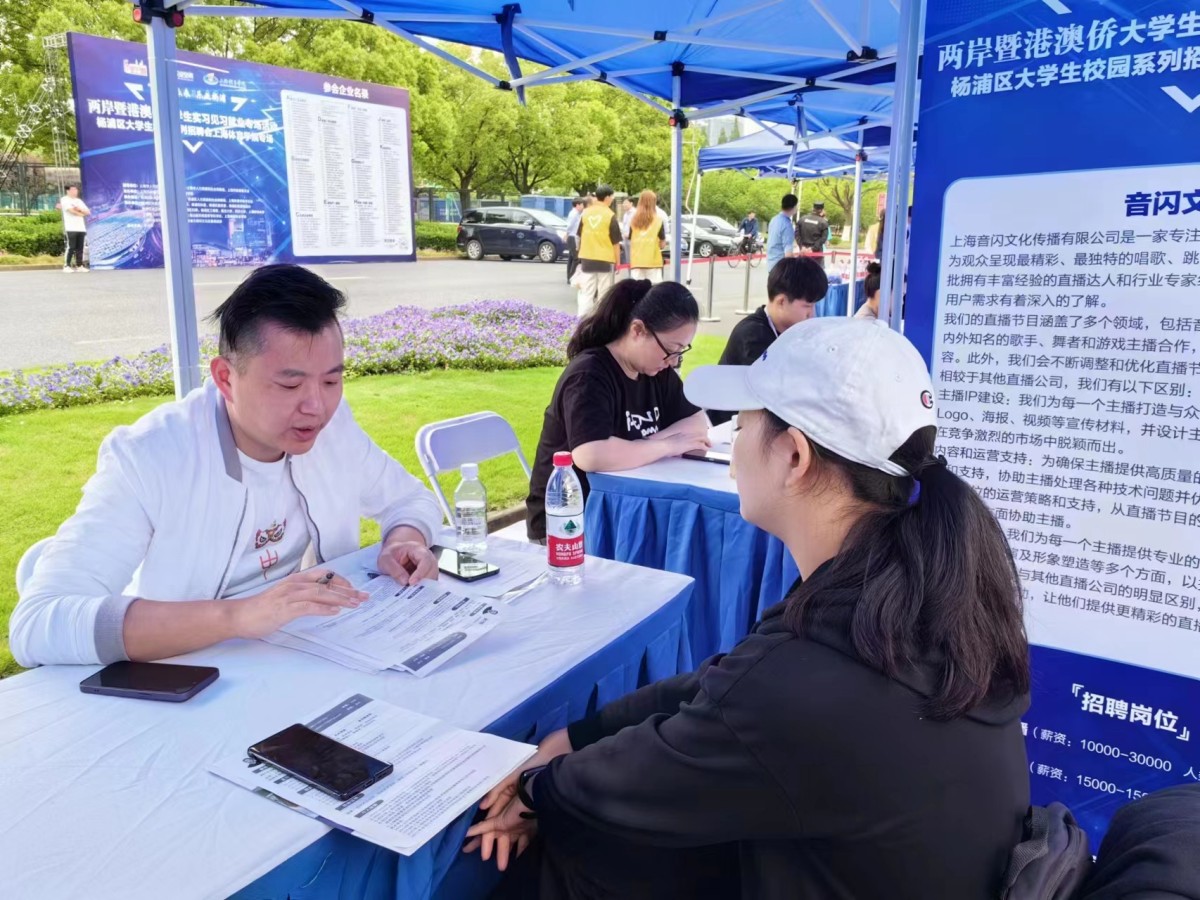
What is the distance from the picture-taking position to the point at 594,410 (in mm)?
2729

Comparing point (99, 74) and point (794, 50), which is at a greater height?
point (794, 50)

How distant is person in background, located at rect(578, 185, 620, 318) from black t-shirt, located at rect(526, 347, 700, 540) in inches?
228

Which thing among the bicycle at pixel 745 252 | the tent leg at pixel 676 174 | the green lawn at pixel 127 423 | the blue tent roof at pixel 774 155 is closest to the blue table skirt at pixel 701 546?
the green lawn at pixel 127 423

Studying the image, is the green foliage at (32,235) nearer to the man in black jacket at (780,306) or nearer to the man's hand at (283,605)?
the man in black jacket at (780,306)

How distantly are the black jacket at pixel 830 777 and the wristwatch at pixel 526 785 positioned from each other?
184 millimetres

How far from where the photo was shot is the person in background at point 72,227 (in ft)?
20.0

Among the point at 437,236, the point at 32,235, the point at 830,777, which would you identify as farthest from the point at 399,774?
the point at 437,236

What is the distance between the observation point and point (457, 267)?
14.9m

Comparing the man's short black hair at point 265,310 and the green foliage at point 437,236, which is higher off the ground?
the green foliage at point 437,236

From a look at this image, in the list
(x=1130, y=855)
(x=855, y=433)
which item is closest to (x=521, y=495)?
(x=855, y=433)

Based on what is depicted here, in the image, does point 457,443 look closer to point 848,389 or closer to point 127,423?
point 848,389

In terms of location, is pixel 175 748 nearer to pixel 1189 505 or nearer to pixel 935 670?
pixel 935 670

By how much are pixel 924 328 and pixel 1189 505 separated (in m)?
0.68

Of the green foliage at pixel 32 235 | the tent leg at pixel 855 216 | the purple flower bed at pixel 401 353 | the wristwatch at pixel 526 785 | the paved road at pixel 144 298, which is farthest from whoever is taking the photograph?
the tent leg at pixel 855 216
